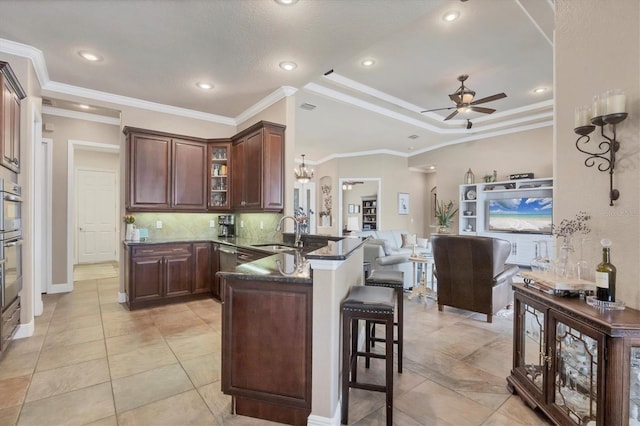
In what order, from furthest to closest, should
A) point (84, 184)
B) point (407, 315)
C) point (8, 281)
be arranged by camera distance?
1. point (84, 184)
2. point (407, 315)
3. point (8, 281)

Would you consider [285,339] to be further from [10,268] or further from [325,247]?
[10,268]

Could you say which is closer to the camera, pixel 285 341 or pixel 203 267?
pixel 285 341

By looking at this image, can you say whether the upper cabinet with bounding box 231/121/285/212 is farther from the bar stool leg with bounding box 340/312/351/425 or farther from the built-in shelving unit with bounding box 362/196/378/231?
the built-in shelving unit with bounding box 362/196/378/231

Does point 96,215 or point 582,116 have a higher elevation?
point 582,116

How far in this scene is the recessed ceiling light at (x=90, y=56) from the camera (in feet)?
10.3

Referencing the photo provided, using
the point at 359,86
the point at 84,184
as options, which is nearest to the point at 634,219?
the point at 359,86

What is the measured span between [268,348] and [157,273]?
3004 mm

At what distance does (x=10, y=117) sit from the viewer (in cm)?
286

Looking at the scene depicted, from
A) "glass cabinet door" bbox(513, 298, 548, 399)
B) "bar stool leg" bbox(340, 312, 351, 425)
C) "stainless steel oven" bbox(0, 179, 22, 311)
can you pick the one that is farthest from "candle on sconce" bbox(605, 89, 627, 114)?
"stainless steel oven" bbox(0, 179, 22, 311)

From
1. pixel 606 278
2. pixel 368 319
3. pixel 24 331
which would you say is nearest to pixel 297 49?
pixel 368 319

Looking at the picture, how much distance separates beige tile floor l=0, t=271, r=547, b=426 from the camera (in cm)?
198

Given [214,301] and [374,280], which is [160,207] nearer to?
[214,301]

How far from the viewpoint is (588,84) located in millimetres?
1957

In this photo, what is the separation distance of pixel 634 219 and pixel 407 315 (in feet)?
8.66
